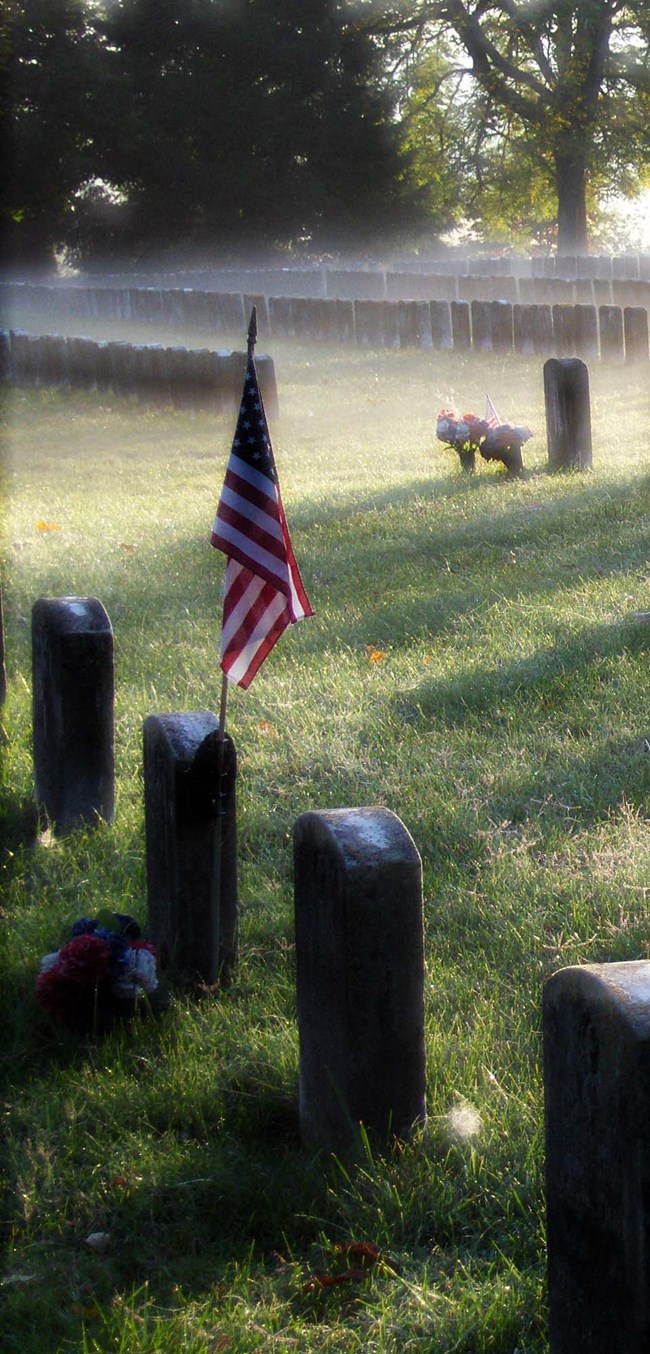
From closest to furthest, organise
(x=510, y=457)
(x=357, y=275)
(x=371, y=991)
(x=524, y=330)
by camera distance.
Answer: (x=371, y=991)
(x=510, y=457)
(x=524, y=330)
(x=357, y=275)

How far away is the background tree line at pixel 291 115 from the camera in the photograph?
124 ft

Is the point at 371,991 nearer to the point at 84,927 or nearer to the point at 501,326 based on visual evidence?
the point at 84,927

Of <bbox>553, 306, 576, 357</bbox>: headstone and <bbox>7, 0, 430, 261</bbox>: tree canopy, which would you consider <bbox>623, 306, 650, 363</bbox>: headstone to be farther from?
<bbox>7, 0, 430, 261</bbox>: tree canopy

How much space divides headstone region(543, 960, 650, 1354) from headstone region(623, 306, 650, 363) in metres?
15.3

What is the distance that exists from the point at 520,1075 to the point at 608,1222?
1.20 metres

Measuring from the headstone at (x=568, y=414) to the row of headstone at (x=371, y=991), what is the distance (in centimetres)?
665

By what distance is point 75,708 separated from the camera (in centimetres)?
413

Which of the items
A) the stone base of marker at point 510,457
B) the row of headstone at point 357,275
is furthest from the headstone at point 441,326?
the stone base of marker at point 510,457

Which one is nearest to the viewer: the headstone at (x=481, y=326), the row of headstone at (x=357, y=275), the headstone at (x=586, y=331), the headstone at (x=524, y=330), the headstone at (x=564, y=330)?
the headstone at (x=586, y=331)

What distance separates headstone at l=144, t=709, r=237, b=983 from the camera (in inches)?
124

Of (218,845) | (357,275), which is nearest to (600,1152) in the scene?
(218,845)

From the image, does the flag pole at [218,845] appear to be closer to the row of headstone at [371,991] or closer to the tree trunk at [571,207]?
the row of headstone at [371,991]

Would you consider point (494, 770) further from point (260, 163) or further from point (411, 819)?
point (260, 163)

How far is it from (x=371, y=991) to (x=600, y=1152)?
0.79 meters
